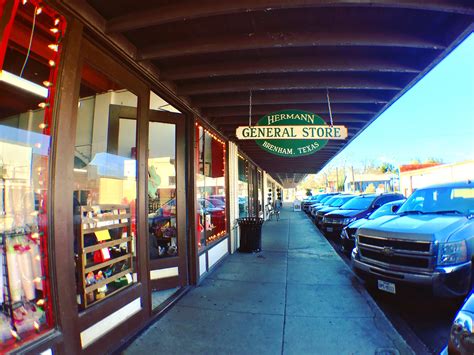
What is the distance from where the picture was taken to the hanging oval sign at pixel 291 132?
16.7ft

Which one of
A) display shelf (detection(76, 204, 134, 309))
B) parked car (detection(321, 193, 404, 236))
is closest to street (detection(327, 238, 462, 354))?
display shelf (detection(76, 204, 134, 309))

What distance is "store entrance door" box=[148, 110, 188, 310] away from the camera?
556 centimetres

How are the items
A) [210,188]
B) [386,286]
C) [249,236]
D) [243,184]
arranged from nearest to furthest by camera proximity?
[386,286]
[210,188]
[249,236]
[243,184]

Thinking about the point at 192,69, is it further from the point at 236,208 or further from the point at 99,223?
the point at 236,208

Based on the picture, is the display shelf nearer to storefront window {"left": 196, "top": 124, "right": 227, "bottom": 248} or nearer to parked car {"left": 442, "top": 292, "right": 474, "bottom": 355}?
storefront window {"left": 196, "top": 124, "right": 227, "bottom": 248}

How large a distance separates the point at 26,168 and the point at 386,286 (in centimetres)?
502

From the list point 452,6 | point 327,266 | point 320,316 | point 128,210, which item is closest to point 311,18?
point 452,6

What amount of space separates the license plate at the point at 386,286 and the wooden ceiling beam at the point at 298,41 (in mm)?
3385

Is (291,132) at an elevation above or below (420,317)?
above

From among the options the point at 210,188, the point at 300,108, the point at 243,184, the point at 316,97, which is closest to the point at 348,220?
the point at 243,184

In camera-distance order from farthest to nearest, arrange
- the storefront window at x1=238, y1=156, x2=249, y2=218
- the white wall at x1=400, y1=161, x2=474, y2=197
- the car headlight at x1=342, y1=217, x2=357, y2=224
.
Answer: the white wall at x1=400, y1=161, x2=474, y2=197, the storefront window at x1=238, y1=156, x2=249, y2=218, the car headlight at x1=342, y1=217, x2=357, y2=224

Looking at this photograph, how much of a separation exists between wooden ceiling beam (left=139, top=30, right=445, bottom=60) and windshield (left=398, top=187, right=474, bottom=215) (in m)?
3.01

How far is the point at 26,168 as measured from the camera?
273 cm

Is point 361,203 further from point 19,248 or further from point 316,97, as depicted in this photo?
point 19,248
